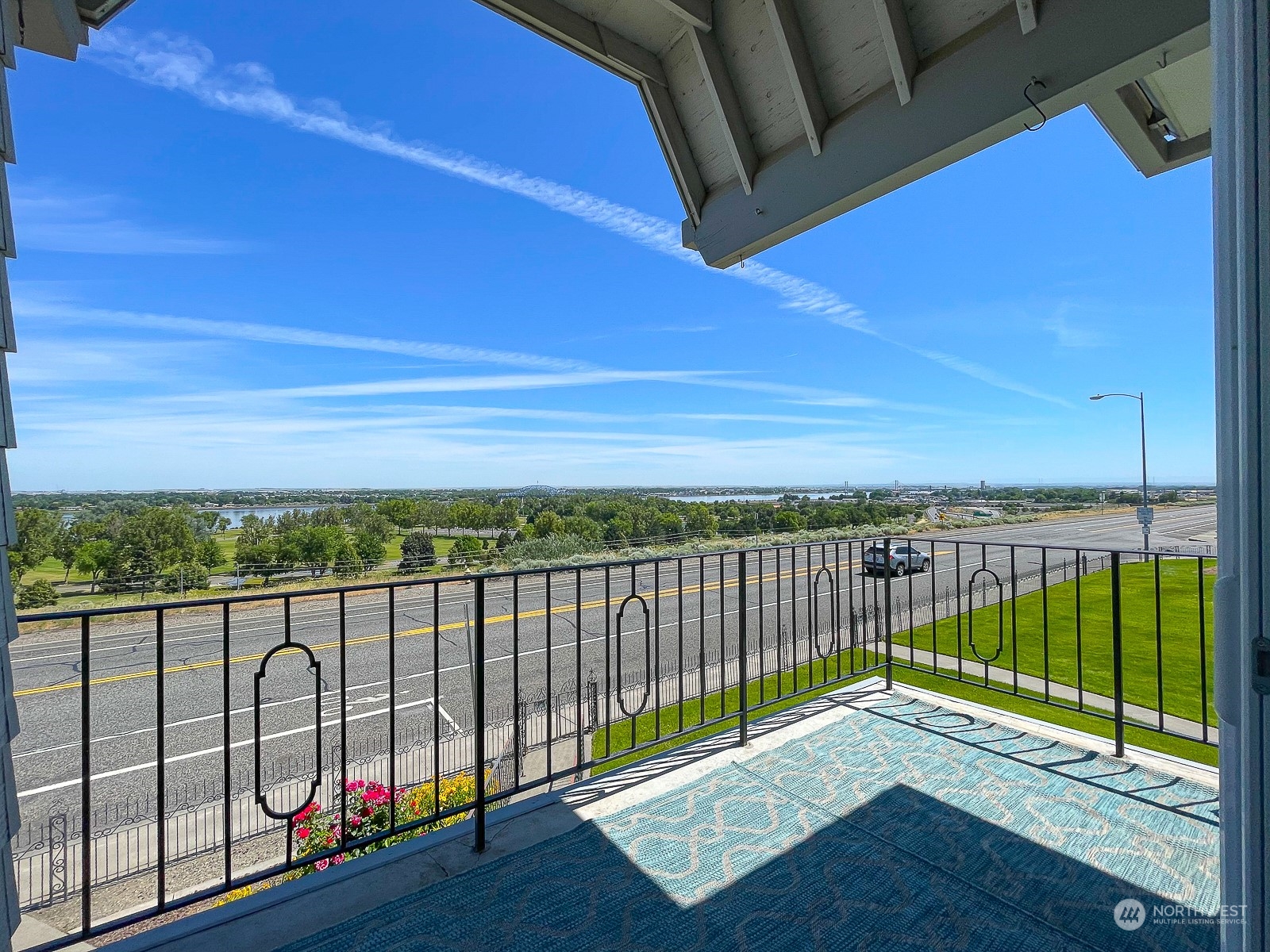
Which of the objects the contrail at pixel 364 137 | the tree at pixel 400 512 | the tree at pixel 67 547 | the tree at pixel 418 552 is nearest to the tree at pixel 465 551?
the tree at pixel 418 552

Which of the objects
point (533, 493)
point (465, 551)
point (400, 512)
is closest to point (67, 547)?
point (465, 551)

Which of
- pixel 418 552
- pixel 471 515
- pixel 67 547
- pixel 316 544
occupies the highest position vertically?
pixel 67 547

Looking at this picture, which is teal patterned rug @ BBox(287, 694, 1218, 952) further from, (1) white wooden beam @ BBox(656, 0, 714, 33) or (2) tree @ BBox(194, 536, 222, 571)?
(2) tree @ BBox(194, 536, 222, 571)

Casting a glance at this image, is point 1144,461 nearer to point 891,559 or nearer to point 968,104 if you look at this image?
point 891,559

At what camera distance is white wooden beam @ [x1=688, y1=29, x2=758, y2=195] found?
6.63 ft

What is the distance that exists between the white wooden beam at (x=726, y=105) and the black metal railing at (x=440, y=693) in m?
1.67

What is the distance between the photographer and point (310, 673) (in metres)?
3.39

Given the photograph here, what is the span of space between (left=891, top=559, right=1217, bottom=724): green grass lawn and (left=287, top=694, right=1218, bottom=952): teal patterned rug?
888 millimetres

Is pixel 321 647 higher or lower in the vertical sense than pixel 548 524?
lower

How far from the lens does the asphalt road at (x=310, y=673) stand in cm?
566

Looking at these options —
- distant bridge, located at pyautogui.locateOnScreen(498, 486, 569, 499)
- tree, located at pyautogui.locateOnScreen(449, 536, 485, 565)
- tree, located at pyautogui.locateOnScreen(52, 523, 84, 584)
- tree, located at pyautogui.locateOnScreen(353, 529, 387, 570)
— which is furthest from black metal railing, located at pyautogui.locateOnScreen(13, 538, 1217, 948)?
distant bridge, located at pyautogui.locateOnScreen(498, 486, 569, 499)

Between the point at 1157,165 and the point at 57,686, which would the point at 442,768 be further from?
the point at 57,686

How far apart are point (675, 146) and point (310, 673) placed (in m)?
3.79

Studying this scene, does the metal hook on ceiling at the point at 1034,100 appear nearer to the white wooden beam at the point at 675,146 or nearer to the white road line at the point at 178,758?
the white wooden beam at the point at 675,146
